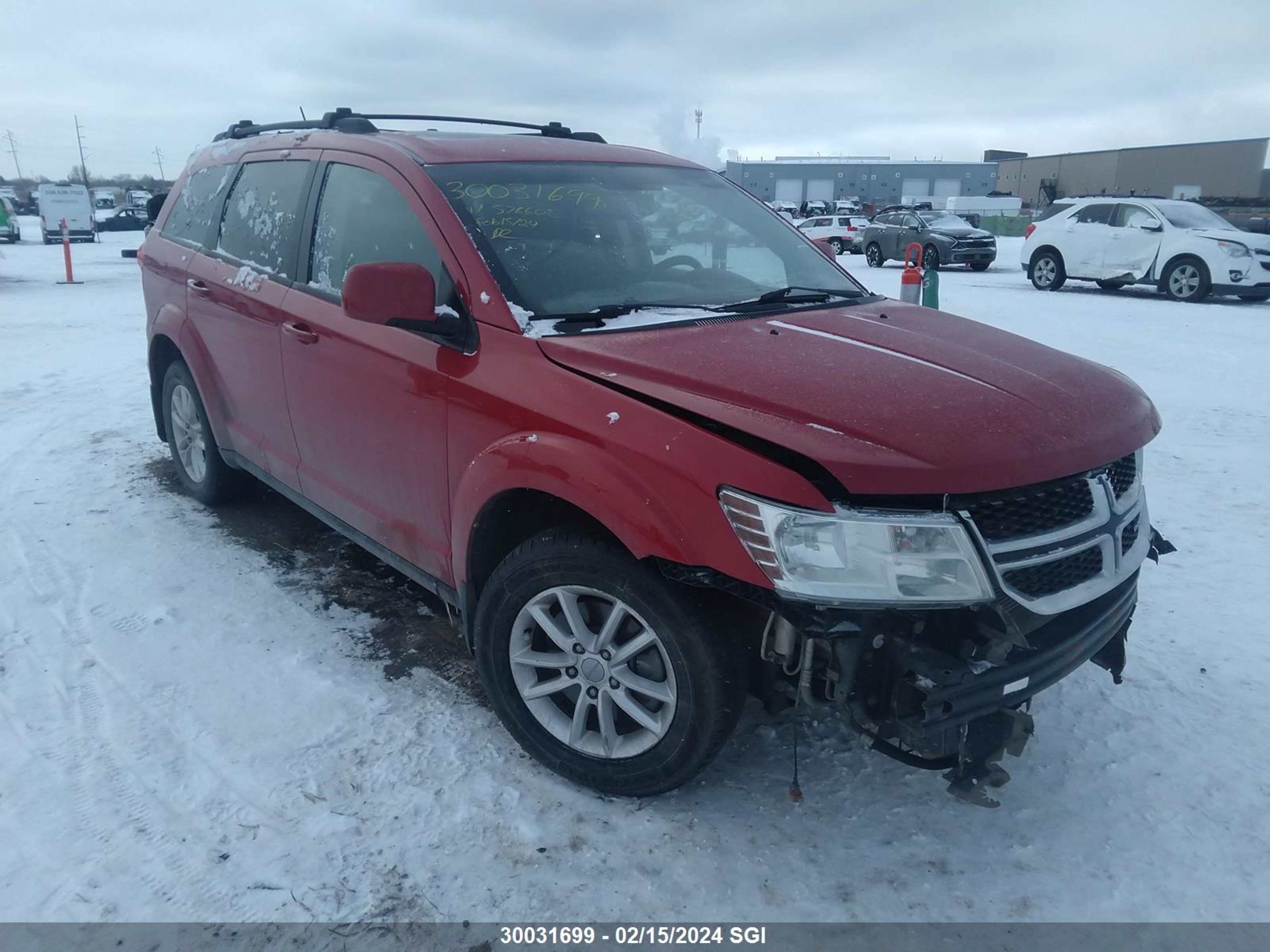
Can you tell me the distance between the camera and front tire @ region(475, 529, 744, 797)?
240 cm

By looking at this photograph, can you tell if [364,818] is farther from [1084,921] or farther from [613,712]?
[1084,921]

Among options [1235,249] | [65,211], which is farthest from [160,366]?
[65,211]

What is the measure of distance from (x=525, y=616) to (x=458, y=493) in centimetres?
46

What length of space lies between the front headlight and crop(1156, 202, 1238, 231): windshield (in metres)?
14.8

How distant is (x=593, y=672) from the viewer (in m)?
Answer: 2.65

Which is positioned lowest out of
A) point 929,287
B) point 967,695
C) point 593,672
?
point 593,672

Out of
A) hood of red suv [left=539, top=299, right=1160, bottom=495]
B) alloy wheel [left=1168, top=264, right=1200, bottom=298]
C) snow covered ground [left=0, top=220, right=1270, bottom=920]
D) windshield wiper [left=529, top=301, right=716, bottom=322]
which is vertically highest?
windshield wiper [left=529, top=301, right=716, bottom=322]

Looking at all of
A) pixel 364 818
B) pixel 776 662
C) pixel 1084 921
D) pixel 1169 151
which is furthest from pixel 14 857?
pixel 1169 151

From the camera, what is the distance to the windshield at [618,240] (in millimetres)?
3021

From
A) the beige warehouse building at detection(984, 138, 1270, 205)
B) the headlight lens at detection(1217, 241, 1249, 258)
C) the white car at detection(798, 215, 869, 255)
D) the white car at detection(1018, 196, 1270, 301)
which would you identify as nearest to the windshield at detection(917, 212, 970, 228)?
the white car at detection(798, 215, 869, 255)

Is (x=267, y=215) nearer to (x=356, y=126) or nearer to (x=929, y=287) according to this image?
(x=356, y=126)

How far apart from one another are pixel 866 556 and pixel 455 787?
57.7 inches

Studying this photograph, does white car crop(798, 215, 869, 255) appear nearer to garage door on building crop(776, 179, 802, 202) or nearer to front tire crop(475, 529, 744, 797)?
front tire crop(475, 529, 744, 797)

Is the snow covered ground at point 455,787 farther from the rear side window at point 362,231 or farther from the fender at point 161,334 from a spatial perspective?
the rear side window at point 362,231
